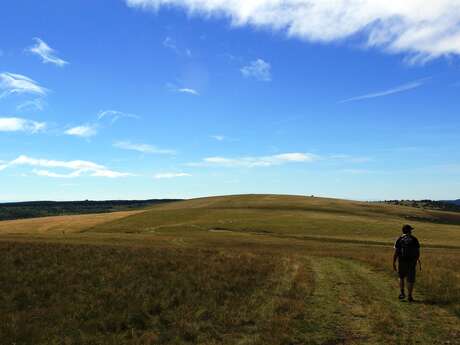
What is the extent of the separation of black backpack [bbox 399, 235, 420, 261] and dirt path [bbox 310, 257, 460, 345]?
1536mm

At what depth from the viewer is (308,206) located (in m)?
128

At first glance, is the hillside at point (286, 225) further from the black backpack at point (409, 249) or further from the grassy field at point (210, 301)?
the black backpack at point (409, 249)

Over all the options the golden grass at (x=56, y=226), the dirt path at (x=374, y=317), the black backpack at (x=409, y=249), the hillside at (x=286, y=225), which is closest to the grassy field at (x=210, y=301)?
the dirt path at (x=374, y=317)

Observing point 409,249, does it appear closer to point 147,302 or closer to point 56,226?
point 147,302

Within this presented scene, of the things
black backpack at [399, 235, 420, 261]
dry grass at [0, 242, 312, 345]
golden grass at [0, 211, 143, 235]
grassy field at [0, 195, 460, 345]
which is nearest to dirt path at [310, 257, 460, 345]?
grassy field at [0, 195, 460, 345]

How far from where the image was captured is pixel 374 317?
14773 millimetres

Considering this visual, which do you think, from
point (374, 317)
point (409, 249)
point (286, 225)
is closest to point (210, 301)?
point (374, 317)

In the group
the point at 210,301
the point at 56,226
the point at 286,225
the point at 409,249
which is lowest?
the point at 210,301

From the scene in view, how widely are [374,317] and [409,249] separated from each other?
507 cm

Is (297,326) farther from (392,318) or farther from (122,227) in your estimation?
(122,227)

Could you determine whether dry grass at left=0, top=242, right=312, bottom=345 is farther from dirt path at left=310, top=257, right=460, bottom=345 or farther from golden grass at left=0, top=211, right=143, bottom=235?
golden grass at left=0, top=211, right=143, bottom=235

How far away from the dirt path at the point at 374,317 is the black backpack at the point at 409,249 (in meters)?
1.54

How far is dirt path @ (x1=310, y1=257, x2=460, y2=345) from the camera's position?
1254cm

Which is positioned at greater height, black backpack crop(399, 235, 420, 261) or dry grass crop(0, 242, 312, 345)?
black backpack crop(399, 235, 420, 261)
